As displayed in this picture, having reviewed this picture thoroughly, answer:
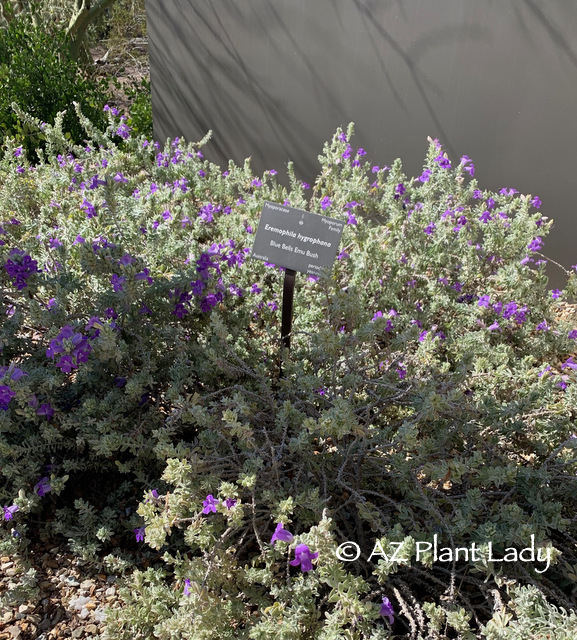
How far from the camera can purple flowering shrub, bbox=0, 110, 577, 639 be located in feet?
4.66

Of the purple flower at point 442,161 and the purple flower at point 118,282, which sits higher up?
the purple flower at point 442,161

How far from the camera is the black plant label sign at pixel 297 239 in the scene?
2.03 m

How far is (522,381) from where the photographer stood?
7.89 ft

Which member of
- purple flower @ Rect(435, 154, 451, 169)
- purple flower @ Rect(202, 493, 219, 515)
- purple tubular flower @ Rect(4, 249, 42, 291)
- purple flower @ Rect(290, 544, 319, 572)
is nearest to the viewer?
purple flower @ Rect(290, 544, 319, 572)

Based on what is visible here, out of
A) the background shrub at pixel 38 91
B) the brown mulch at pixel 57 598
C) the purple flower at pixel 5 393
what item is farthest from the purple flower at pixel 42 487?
the background shrub at pixel 38 91

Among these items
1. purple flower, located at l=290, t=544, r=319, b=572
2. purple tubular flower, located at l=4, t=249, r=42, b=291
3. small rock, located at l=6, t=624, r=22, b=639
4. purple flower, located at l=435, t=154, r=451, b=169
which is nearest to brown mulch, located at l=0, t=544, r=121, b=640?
small rock, located at l=6, t=624, r=22, b=639

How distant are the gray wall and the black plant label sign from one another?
1.96 metres

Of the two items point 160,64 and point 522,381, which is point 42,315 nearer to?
point 522,381

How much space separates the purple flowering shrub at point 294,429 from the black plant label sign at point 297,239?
0.38 feet

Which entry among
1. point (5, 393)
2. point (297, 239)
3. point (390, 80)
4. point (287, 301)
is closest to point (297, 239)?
point (297, 239)

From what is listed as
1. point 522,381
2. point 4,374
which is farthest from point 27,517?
point 522,381

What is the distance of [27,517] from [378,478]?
124cm

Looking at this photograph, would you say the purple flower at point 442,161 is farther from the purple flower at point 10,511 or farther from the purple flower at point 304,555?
the purple flower at point 10,511

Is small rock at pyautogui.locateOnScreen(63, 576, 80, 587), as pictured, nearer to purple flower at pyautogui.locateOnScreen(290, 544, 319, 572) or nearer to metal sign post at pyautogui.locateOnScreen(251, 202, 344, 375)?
purple flower at pyautogui.locateOnScreen(290, 544, 319, 572)
